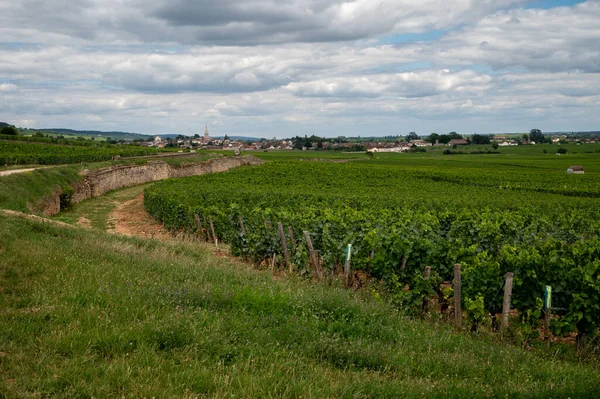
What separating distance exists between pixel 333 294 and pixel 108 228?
61.6ft

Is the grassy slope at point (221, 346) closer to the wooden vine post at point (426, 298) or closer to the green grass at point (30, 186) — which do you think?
the wooden vine post at point (426, 298)

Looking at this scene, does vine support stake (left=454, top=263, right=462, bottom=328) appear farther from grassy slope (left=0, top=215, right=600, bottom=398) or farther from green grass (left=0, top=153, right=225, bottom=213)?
green grass (left=0, top=153, right=225, bottom=213)

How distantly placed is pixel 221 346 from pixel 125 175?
4392 centimetres

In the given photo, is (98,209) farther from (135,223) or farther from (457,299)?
(457,299)

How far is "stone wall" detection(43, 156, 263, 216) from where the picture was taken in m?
35.1

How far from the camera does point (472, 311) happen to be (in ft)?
32.3

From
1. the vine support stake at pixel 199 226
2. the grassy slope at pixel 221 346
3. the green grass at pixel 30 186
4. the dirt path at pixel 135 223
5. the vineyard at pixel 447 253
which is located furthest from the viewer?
the green grass at pixel 30 186

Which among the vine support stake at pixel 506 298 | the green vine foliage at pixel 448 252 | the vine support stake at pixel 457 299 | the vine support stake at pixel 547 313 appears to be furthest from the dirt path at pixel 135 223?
the vine support stake at pixel 547 313

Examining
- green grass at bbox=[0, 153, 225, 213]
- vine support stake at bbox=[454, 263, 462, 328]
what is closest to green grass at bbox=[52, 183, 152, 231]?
green grass at bbox=[0, 153, 225, 213]

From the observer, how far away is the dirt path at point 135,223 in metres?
23.7

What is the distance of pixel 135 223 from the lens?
2722 cm

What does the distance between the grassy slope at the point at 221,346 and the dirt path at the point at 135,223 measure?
42.3 ft

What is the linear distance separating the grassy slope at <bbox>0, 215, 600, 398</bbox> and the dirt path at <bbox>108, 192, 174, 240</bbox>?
508 inches

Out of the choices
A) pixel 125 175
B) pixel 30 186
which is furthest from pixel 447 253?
pixel 125 175
